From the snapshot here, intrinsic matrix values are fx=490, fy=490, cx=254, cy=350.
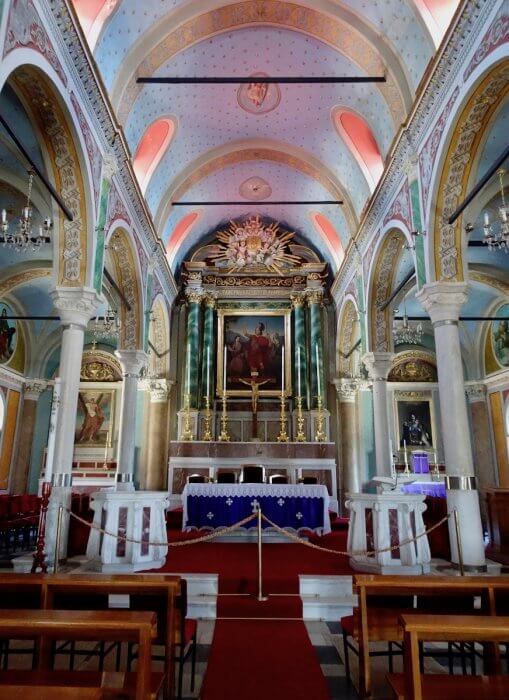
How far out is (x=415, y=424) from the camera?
18.6 m

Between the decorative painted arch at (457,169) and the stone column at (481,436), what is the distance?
10878 millimetres

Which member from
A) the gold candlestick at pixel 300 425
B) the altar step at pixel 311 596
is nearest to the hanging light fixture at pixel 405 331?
the gold candlestick at pixel 300 425

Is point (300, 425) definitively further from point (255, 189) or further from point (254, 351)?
point (255, 189)

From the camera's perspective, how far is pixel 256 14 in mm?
9867

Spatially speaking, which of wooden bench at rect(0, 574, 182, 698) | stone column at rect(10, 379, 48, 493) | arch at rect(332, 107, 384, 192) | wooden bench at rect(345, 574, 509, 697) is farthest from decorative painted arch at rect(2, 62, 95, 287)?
stone column at rect(10, 379, 48, 493)

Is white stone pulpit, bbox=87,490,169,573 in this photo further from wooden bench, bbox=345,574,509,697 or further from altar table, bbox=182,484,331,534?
wooden bench, bbox=345,574,509,697

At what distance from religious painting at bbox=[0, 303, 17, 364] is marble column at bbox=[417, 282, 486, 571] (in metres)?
13.2

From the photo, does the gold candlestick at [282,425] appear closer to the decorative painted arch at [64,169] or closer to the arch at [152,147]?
the arch at [152,147]

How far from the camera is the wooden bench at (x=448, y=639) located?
2.33 metres

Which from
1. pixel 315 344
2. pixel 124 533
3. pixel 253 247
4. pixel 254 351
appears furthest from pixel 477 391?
pixel 124 533

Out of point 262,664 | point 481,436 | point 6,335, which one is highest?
point 6,335

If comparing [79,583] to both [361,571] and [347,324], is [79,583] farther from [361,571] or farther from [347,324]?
[347,324]

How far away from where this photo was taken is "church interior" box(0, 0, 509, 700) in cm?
369

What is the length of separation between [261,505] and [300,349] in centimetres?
771
